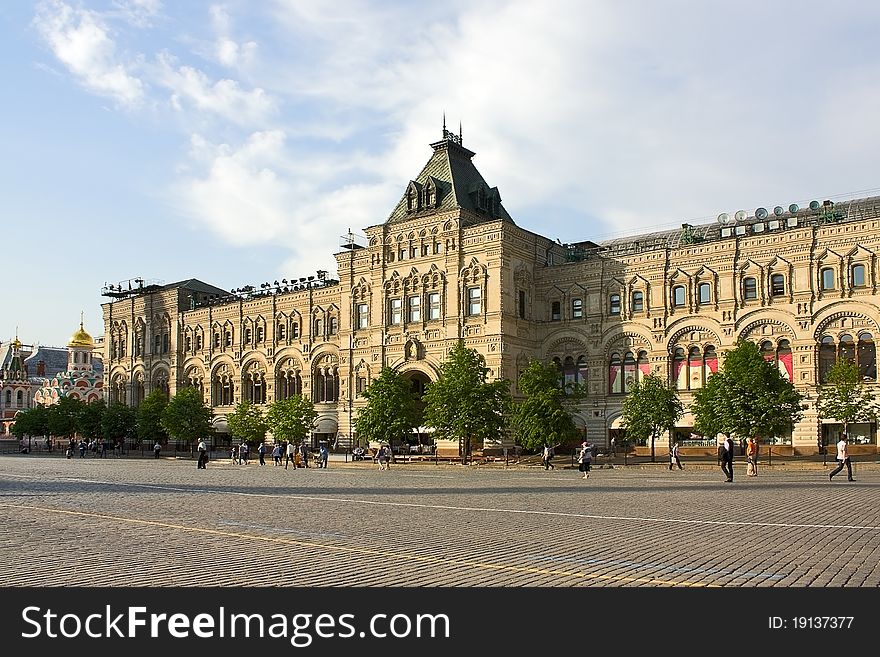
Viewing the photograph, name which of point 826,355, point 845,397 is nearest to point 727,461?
point 845,397

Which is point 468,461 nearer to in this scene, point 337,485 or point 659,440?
point 659,440

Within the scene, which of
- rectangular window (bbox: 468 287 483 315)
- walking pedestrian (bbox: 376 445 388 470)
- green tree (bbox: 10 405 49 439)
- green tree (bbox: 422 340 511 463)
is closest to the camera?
walking pedestrian (bbox: 376 445 388 470)

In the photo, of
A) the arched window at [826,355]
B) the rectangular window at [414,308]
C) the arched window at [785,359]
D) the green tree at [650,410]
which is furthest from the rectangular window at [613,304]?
the rectangular window at [414,308]

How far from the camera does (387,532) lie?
56.4 feet

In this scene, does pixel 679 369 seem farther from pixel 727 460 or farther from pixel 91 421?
pixel 91 421

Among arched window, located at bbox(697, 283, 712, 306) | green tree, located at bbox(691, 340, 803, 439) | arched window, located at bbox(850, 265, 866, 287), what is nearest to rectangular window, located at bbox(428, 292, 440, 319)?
arched window, located at bbox(697, 283, 712, 306)

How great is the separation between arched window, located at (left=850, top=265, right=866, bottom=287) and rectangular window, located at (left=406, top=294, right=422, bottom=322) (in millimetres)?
30353

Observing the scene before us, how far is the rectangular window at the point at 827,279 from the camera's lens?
57969mm

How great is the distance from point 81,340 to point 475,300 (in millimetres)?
89405

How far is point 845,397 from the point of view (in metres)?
51.6

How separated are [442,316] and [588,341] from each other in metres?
Result: 11.0

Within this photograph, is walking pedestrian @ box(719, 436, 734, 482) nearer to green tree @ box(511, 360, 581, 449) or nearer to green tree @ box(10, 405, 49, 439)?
green tree @ box(511, 360, 581, 449)

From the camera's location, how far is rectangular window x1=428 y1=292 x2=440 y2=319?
70688 millimetres
